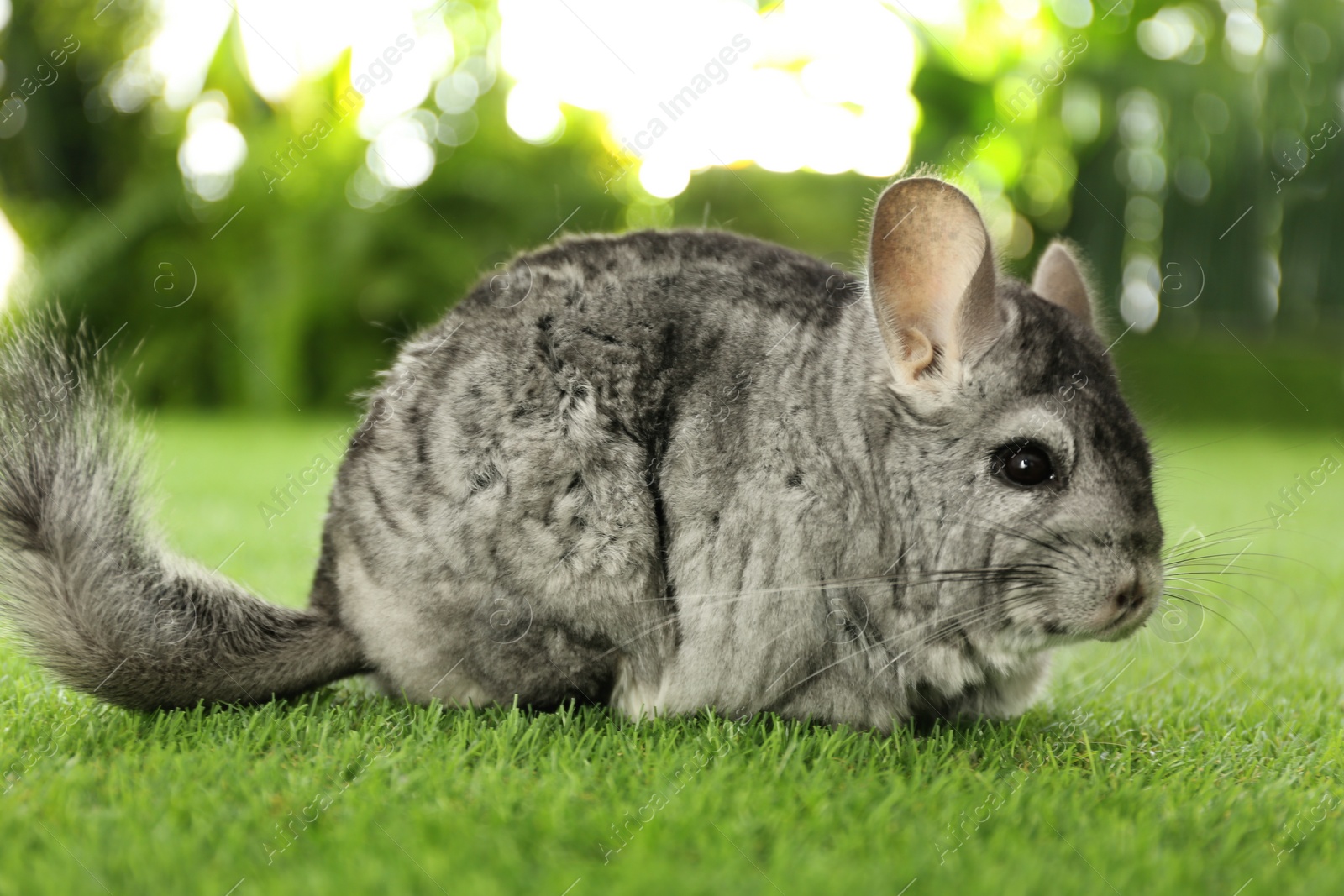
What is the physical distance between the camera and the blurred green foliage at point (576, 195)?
1245cm

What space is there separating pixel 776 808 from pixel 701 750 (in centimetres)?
39

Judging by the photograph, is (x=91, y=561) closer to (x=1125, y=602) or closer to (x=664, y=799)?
(x=664, y=799)

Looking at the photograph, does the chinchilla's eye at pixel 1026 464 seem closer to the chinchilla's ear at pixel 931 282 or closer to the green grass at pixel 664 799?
the chinchilla's ear at pixel 931 282

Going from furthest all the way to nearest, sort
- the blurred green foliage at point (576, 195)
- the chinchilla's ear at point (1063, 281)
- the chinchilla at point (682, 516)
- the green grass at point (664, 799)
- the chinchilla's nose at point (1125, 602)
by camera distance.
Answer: the blurred green foliage at point (576, 195) → the chinchilla's ear at point (1063, 281) → the chinchilla at point (682, 516) → the chinchilla's nose at point (1125, 602) → the green grass at point (664, 799)

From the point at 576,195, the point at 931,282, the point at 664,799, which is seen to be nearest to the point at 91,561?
the point at 664,799

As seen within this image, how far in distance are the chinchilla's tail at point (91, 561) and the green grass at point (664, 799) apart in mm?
114

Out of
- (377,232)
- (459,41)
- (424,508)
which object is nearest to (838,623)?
(424,508)

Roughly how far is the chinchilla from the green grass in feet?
0.50

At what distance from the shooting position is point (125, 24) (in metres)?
13.4

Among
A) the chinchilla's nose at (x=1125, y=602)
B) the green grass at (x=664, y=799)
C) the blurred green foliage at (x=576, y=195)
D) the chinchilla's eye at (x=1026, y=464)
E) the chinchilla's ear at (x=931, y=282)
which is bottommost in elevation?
the green grass at (x=664, y=799)

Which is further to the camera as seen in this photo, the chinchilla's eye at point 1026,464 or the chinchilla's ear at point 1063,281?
the chinchilla's ear at point 1063,281

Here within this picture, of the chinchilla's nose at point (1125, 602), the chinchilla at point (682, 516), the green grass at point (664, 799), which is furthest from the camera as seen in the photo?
the chinchilla at point (682, 516)

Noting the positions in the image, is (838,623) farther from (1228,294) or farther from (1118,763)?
(1228,294)

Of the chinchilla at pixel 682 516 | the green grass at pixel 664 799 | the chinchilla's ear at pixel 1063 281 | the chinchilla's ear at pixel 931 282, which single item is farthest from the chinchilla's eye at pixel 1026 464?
the chinchilla's ear at pixel 1063 281
